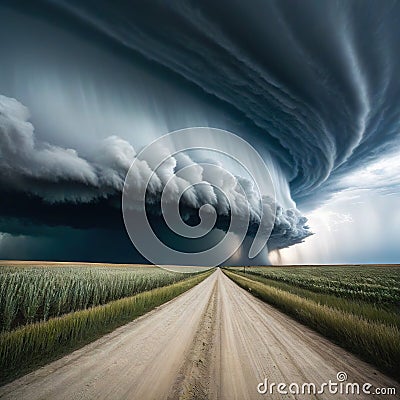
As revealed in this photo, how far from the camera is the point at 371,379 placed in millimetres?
4535

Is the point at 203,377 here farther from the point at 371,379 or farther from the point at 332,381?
the point at 371,379

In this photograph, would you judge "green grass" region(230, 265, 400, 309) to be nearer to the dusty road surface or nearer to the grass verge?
the dusty road surface

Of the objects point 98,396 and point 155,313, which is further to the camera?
point 155,313

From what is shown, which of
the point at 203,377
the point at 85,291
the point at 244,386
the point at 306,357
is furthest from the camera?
the point at 85,291

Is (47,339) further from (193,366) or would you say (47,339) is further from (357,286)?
(357,286)

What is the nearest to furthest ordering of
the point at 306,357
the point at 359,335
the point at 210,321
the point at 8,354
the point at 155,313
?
the point at 8,354
the point at 306,357
the point at 359,335
the point at 210,321
the point at 155,313

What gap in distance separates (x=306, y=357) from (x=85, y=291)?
11108 mm

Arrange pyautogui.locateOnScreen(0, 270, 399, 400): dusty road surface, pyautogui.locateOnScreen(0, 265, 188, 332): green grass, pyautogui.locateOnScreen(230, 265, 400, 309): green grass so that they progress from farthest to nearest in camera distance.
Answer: pyautogui.locateOnScreen(230, 265, 400, 309): green grass → pyautogui.locateOnScreen(0, 265, 188, 332): green grass → pyautogui.locateOnScreen(0, 270, 399, 400): dusty road surface

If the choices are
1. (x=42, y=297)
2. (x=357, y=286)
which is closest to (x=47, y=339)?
(x=42, y=297)

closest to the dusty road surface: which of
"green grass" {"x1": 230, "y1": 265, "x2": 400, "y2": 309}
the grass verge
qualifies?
the grass verge

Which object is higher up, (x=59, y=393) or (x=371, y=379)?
(x=59, y=393)

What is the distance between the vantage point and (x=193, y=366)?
4785 millimetres

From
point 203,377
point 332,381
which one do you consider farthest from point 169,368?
point 332,381

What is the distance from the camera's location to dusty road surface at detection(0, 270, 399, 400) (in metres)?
3.85
